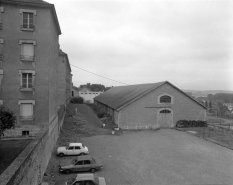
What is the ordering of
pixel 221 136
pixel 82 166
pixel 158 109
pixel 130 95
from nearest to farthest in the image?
1. pixel 82 166
2. pixel 221 136
3. pixel 158 109
4. pixel 130 95

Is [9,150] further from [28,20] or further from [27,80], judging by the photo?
[28,20]

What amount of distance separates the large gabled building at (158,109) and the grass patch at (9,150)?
15.8 meters

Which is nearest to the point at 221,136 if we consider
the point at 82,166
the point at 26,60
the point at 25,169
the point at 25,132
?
the point at 82,166

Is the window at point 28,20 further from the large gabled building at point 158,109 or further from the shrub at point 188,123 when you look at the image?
the shrub at point 188,123

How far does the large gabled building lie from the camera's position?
30.8 metres

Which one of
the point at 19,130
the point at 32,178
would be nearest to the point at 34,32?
the point at 19,130

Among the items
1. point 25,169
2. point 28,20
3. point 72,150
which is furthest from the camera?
point 72,150

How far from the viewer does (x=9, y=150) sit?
1534cm

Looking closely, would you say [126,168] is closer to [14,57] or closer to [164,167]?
[164,167]

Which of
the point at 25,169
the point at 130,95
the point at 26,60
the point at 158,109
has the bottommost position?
the point at 25,169

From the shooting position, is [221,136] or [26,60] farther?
[221,136]

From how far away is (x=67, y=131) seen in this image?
26766mm

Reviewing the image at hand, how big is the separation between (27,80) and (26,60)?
5.57 ft

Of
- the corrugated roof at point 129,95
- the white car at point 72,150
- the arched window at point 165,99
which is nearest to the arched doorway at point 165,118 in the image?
the arched window at point 165,99
